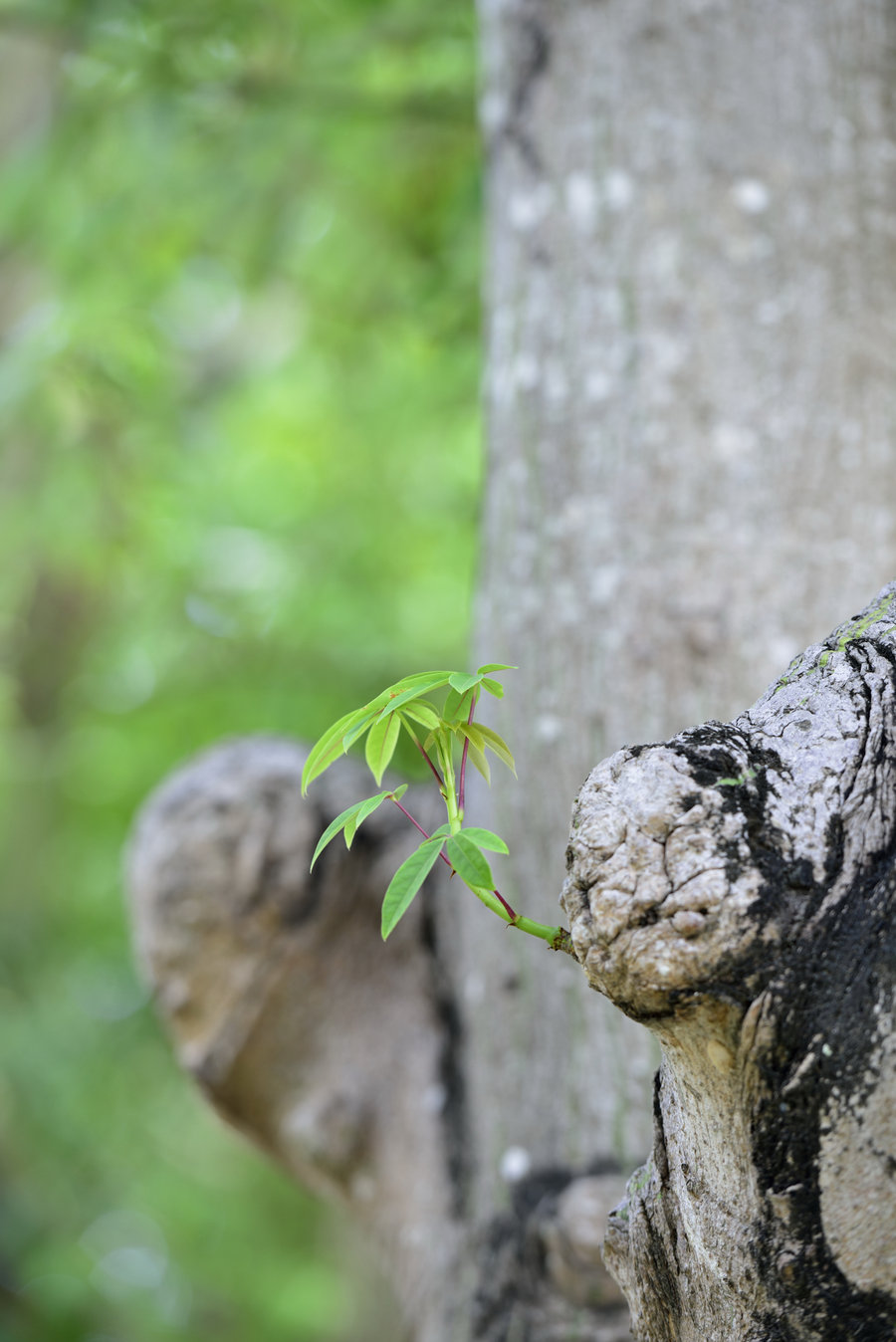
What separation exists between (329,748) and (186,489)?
2999 millimetres

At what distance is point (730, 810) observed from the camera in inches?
20.4

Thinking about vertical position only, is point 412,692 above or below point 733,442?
below

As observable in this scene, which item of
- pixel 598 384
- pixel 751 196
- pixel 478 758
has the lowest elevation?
pixel 478 758

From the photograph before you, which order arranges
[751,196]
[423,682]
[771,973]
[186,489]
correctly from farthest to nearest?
[186,489]
[751,196]
[423,682]
[771,973]

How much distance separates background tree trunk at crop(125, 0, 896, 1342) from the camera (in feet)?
4.31

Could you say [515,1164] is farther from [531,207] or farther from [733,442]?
[531,207]

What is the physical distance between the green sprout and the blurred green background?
1.89 metres

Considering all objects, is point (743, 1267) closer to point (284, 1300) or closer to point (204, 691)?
point (204, 691)

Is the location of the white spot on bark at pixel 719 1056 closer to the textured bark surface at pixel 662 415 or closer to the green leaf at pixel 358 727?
the green leaf at pixel 358 727

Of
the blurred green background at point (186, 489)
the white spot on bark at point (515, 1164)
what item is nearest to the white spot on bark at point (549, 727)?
the white spot on bark at point (515, 1164)

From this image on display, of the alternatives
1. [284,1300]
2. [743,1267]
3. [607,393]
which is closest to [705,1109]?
[743,1267]

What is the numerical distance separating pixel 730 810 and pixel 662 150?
121 centimetres

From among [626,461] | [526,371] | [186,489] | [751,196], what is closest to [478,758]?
[626,461]

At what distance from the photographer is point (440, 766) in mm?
628
